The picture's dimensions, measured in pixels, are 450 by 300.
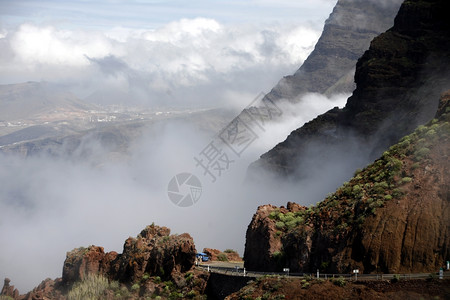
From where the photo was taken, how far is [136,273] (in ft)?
208

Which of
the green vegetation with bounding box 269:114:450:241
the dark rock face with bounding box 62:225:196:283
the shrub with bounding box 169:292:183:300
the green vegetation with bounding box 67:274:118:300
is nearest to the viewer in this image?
the green vegetation with bounding box 269:114:450:241

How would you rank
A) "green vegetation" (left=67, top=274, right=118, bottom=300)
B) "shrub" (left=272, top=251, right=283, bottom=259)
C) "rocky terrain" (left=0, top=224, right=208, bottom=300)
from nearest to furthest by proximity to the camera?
"shrub" (left=272, top=251, right=283, bottom=259)
"rocky terrain" (left=0, top=224, right=208, bottom=300)
"green vegetation" (left=67, top=274, right=118, bottom=300)

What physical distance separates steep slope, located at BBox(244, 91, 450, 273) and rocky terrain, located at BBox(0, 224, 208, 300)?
19.5 ft

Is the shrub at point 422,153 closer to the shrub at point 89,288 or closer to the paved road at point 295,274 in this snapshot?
the paved road at point 295,274

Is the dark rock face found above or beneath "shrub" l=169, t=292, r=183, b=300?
above

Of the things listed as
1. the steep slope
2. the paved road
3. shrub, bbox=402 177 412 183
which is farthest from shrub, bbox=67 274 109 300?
shrub, bbox=402 177 412 183

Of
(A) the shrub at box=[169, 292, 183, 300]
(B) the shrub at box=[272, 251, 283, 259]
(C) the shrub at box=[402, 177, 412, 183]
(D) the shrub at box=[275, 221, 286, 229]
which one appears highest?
(C) the shrub at box=[402, 177, 412, 183]

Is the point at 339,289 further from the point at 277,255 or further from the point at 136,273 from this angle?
the point at 136,273

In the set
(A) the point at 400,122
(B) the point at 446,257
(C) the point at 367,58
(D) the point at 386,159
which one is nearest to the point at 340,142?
(C) the point at 367,58

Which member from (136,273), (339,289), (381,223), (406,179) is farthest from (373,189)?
(136,273)

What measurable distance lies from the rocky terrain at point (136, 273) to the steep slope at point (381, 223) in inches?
234

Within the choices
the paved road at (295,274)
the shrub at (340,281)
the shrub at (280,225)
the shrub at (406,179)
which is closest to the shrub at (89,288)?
the paved road at (295,274)

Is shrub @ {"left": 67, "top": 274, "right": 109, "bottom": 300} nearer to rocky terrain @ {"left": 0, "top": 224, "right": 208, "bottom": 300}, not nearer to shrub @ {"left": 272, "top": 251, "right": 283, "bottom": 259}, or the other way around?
rocky terrain @ {"left": 0, "top": 224, "right": 208, "bottom": 300}

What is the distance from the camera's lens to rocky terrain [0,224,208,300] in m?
61.2
